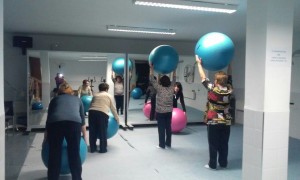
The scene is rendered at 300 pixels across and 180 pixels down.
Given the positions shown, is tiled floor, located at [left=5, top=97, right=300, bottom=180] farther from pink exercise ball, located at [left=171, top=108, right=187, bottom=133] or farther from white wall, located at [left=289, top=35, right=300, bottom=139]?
white wall, located at [left=289, top=35, right=300, bottom=139]

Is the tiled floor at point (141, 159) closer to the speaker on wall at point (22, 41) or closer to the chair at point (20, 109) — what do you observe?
the chair at point (20, 109)

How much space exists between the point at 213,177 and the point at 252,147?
983 millimetres

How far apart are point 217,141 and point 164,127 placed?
1.24 meters

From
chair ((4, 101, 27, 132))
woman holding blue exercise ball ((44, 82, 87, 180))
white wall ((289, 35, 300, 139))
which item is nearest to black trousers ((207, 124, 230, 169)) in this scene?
woman holding blue exercise ball ((44, 82, 87, 180))

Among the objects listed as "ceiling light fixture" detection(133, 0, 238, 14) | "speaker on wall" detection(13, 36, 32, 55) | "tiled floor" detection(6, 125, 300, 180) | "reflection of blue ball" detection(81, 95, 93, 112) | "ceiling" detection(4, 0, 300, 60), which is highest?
"ceiling" detection(4, 0, 300, 60)

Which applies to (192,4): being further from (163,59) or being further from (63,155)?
(63,155)

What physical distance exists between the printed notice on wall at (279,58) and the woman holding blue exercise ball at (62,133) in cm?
222

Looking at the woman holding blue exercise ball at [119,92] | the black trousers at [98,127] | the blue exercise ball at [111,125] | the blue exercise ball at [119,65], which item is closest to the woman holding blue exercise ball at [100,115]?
the black trousers at [98,127]

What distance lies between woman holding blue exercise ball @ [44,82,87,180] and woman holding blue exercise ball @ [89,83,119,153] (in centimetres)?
136

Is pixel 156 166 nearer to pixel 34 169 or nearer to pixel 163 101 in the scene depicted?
pixel 163 101

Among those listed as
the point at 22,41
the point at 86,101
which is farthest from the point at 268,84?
the point at 22,41

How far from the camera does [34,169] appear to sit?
3.97m

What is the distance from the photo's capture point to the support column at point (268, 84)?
2.80 m

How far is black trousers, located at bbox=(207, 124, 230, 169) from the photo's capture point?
3.98m
